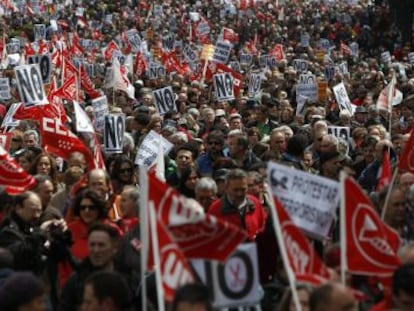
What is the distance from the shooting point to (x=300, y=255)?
7.41 m

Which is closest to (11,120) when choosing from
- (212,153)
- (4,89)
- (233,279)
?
(212,153)

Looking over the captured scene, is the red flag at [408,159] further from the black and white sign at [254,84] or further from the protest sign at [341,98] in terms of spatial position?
the black and white sign at [254,84]

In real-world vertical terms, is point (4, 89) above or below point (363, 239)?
below

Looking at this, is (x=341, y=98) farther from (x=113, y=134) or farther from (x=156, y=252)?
(x=156, y=252)

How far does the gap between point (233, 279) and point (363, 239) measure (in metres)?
0.80

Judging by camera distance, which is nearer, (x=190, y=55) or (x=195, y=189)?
(x=195, y=189)

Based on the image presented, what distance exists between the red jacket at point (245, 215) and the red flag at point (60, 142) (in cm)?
252

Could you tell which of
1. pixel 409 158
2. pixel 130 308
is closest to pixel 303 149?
pixel 409 158

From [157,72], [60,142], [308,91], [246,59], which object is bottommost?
[246,59]

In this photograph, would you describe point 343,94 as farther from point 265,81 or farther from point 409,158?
point 409,158

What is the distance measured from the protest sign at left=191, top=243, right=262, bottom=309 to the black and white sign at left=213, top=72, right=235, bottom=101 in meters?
13.7

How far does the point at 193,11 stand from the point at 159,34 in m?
11.1

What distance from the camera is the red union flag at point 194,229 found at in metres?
7.20

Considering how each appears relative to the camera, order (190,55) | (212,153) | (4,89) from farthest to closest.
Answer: (190,55), (4,89), (212,153)
